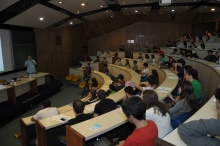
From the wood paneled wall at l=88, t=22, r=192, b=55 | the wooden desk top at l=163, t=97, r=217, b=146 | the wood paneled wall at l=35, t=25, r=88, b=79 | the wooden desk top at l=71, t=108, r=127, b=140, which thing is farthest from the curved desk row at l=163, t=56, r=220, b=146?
the wood paneled wall at l=88, t=22, r=192, b=55

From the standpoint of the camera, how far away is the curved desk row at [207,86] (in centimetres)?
164

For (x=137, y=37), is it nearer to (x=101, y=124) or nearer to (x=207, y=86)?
(x=207, y=86)

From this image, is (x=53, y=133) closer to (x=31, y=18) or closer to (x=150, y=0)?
(x=31, y=18)

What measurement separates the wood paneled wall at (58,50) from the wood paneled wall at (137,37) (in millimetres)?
2301

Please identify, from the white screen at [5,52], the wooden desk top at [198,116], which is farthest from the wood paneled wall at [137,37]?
the wooden desk top at [198,116]

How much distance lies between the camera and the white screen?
8.77 metres

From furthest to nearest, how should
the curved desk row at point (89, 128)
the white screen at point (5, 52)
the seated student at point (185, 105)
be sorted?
the white screen at point (5, 52) < the seated student at point (185, 105) < the curved desk row at point (89, 128)

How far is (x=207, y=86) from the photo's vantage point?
5.46m

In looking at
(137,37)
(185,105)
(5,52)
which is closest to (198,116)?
(185,105)

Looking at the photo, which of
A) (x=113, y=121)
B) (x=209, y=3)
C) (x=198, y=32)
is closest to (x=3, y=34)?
(x=113, y=121)

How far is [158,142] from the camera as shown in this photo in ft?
4.63

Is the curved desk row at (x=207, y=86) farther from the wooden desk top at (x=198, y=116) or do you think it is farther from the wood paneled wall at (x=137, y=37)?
the wood paneled wall at (x=137, y=37)

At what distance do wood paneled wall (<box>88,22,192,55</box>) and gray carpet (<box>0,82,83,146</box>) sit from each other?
5.28 metres

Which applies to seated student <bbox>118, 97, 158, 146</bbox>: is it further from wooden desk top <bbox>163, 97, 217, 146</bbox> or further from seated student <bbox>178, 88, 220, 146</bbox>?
seated student <bbox>178, 88, 220, 146</bbox>
